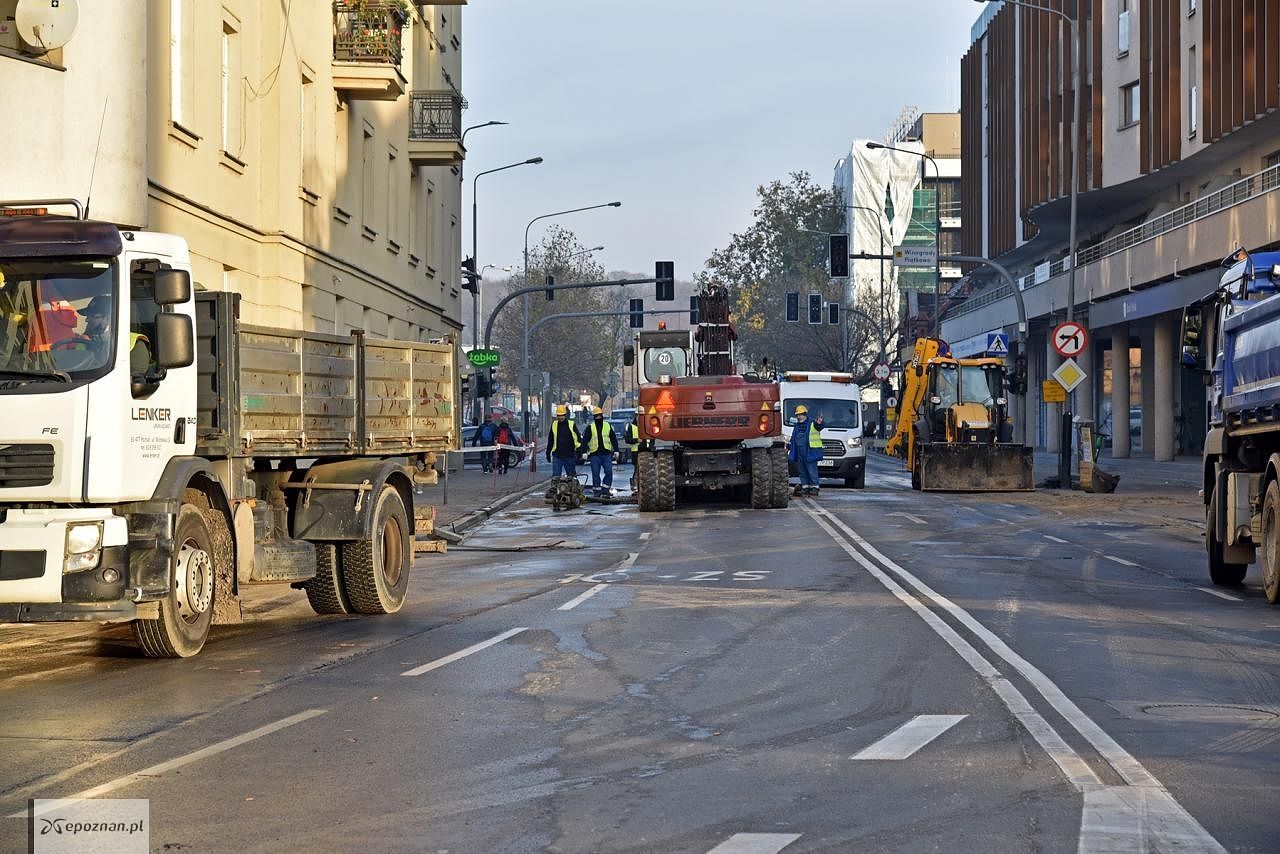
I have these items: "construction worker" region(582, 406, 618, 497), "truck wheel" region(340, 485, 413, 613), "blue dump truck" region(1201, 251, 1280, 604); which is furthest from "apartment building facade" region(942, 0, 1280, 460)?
"truck wheel" region(340, 485, 413, 613)

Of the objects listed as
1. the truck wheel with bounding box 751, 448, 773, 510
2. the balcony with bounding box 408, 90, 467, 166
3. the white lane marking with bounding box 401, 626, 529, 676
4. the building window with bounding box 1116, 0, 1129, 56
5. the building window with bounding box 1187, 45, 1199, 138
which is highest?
the building window with bounding box 1116, 0, 1129, 56

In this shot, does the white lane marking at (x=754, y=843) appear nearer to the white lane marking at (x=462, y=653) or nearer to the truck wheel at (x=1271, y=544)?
the white lane marking at (x=462, y=653)

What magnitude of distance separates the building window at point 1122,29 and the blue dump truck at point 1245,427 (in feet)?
122

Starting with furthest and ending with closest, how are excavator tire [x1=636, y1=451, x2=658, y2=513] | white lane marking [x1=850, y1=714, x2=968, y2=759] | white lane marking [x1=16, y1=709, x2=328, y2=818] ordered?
excavator tire [x1=636, y1=451, x2=658, y2=513] < white lane marking [x1=850, y1=714, x2=968, y2=759] < white lane marking [x1=16, y1=709, x2=328, y2=818]

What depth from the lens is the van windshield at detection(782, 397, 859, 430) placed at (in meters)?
38.2

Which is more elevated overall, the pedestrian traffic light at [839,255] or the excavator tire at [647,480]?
the pedestrian traffic light at [839,255]

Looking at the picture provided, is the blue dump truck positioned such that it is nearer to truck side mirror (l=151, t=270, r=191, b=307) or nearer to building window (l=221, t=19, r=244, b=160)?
truck side mirror (l=151, t=270, r=191, b=307)

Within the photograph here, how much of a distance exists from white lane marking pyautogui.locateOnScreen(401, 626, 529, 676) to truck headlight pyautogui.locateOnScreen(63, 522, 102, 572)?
196 centimetres

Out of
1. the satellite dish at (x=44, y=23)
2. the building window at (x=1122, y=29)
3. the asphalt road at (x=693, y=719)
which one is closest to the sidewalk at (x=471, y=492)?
the satellite dish at (x=44, y=23)

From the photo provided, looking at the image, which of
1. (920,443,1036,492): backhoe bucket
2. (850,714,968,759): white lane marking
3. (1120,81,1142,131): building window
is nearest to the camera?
(850,714,968,759): white lane marking

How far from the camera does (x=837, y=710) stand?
28.3 ft

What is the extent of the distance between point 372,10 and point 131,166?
12075 mm

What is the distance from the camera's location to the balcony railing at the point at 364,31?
101 ft

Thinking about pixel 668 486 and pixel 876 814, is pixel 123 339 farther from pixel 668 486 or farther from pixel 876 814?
pixel 668 486
